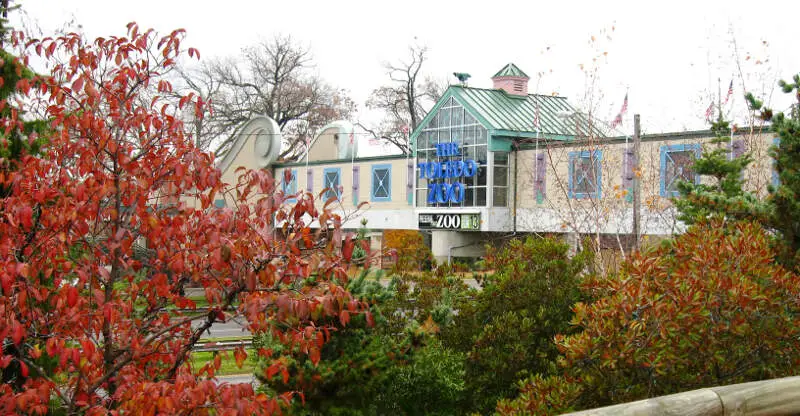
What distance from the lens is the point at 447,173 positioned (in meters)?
36.4

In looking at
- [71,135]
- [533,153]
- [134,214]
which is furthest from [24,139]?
[533,153]

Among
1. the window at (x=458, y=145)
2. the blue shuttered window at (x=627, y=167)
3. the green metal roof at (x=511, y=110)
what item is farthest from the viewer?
the window at (x=458, y=145)

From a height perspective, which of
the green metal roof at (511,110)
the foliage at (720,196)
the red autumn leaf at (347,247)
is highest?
the green metal roof at (511,110)

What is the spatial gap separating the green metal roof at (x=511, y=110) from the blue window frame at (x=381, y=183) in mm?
6042

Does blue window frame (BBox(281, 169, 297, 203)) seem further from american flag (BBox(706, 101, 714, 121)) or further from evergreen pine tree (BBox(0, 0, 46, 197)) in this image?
american flag (BBox(706, 101, 714, 121))

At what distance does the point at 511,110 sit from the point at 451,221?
214 inches

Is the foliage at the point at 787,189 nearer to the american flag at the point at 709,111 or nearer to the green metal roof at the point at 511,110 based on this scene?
the american flag at the point at 709,111

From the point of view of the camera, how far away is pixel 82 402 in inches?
171

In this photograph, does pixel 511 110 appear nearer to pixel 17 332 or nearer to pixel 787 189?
pixel 787 189

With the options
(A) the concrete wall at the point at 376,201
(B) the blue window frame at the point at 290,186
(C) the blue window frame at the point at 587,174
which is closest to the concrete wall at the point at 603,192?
(C) the blue window frame at the point at 587,174

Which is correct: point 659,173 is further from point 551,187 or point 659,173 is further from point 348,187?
point 348,187

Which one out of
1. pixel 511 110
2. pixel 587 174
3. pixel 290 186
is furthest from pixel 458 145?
pixel 587 174

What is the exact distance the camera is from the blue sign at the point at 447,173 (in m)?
35.5

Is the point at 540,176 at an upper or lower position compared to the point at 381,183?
lower
